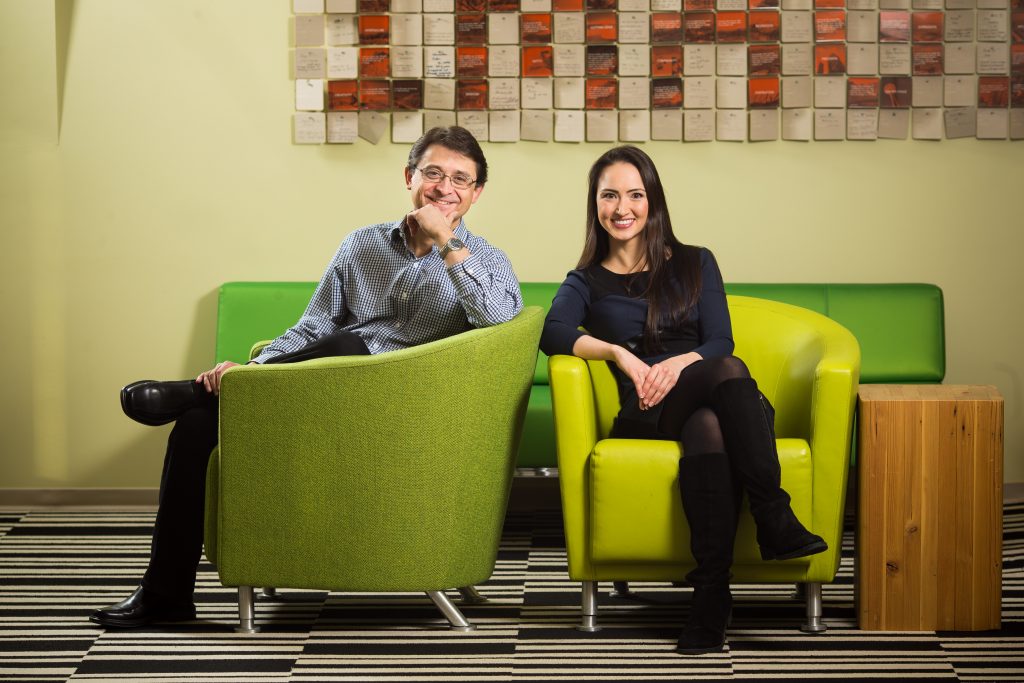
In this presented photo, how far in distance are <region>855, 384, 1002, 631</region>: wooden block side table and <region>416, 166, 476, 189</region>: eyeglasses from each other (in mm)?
1079

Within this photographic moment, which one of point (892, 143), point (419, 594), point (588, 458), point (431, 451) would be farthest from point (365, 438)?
point (892, 143)

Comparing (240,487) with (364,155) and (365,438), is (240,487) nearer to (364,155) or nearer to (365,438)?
(365,438)

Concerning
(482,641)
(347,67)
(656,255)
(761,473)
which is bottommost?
(482,641)

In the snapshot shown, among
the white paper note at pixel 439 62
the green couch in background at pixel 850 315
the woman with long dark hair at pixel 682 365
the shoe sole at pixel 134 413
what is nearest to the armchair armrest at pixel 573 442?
the woman with long dark hair at pixel 682 365

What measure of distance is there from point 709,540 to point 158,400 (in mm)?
1287

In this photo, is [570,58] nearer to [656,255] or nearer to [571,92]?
[571,92]

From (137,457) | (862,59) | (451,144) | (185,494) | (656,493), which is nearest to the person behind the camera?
(656,493)

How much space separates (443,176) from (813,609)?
4.37 ft

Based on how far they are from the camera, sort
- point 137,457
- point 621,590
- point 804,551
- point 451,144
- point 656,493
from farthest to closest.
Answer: point 137,457 < point 621,590 < point 451,144 < point 656,493 < point 804,551

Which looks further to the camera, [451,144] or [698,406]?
[451,144]

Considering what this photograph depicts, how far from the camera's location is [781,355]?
10.5 ft

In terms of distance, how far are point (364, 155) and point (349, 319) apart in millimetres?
1398

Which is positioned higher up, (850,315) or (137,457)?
(850,315)

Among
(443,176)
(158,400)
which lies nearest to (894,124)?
(443,176)
